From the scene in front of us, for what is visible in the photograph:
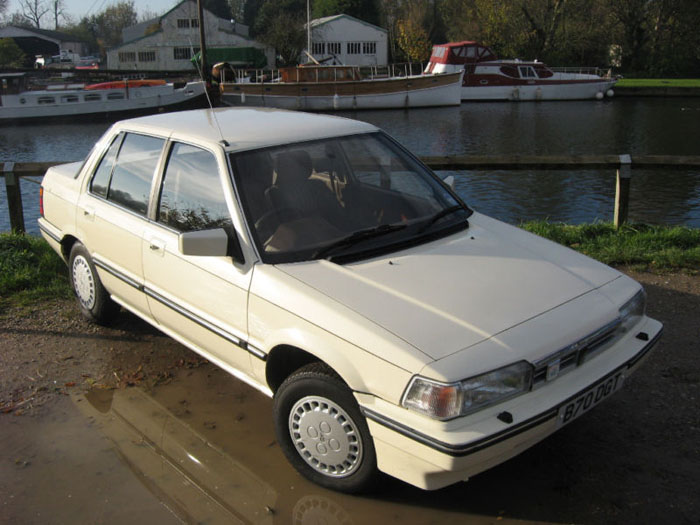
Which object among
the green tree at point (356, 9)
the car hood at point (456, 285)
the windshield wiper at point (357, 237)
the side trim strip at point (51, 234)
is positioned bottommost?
the side trim strip at point (51, 234)

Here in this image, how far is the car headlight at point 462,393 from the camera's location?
8.82 ft

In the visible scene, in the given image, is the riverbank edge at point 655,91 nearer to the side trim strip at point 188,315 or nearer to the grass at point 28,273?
the grass at point 28,273

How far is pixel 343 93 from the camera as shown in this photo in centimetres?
3972

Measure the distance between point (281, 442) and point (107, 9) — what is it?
130 m

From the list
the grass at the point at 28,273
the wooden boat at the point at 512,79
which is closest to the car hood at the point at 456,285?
the grass at the point at 28,273

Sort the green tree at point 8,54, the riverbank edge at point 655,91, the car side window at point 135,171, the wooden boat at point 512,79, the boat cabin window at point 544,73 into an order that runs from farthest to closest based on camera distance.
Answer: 1. the green tree at point 8,54
2. the boat cabin window at point 544,73
3. the wooden boat at point 512,79
4. the riverbank edge at point 655,91
5. the car side window at point 135,171

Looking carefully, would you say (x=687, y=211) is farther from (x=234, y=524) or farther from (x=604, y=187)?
(x=234, y=524)

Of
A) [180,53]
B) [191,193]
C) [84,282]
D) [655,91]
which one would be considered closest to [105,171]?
[84,282]

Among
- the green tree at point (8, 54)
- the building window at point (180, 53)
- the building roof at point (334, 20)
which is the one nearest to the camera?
the green tree at point (8, 54)

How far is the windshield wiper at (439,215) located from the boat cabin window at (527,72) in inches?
1648

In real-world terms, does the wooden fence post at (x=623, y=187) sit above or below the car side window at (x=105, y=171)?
below

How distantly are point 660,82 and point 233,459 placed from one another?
49364mm

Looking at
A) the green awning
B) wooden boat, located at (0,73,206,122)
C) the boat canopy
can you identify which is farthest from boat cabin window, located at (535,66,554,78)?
the green awning

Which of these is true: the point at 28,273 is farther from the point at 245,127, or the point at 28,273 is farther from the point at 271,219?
the point at 271,219
